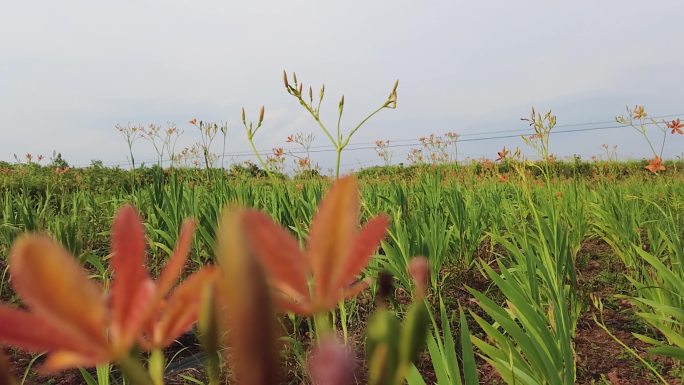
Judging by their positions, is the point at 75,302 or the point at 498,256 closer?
the point at 75,302

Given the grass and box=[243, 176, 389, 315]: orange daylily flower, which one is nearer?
box=[243, 176, 389, 315]: orange daylily flower

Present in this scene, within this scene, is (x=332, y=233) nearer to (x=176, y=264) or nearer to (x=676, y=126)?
(x=176, y=264)

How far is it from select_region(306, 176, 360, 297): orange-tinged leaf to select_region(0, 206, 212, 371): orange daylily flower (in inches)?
1.8

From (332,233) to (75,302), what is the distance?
89 mm

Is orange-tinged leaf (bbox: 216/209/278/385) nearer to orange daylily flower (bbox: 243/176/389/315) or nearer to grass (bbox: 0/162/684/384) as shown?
orange daylily flower (bbox: 243/176/389/315)

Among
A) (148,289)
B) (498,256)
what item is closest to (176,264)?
(148,289)

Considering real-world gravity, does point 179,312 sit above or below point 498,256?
above

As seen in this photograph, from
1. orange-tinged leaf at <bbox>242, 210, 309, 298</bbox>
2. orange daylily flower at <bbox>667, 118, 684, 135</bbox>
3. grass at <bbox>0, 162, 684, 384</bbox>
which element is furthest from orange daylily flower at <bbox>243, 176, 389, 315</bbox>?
orange daylily flower at <bbox>667, 118, 684, 135</bbox>

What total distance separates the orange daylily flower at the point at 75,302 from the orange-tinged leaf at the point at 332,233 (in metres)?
0.04

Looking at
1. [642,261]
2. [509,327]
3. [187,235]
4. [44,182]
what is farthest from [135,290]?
[44,182]

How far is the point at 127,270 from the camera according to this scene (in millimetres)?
181

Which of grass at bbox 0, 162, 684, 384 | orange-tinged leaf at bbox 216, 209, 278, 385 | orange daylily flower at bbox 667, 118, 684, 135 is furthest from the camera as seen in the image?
orange daylily flower at bbox 667, 118, 684, 135

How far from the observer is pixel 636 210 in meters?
3.12

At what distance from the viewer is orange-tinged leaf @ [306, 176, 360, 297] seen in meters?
0.17
